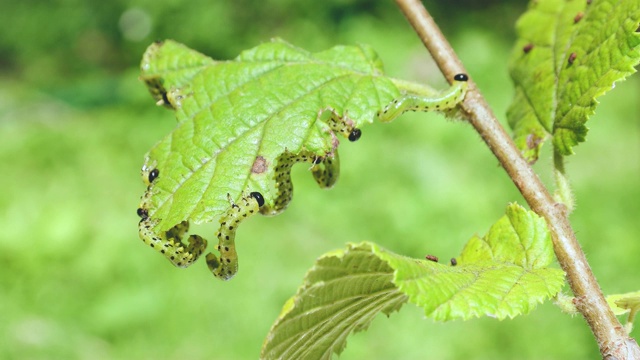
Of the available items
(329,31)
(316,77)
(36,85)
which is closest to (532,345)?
(316,77)

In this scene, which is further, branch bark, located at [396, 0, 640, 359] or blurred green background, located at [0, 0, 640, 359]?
blurred green background, located at [0, 0, 640, 359]

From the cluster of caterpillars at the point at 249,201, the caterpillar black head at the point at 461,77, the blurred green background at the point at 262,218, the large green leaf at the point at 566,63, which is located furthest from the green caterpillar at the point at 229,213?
the blurred green background at the point at 262,218

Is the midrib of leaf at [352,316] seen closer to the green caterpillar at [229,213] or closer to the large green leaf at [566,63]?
the green caterpillar at [229,213]

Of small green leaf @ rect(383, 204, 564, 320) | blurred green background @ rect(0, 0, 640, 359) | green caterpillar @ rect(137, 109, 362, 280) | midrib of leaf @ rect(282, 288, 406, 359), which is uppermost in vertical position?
blurred green background @ rect(0, 0, 640, 359)

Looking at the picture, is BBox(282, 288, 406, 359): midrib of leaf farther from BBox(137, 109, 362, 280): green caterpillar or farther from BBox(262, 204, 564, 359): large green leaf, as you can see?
BBox(137, 109, 362, 280): green caterpillar

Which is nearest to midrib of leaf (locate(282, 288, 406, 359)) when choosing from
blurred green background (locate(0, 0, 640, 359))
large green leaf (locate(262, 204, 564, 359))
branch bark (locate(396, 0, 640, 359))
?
large green leaf (locate(262, 204, 564, 359))

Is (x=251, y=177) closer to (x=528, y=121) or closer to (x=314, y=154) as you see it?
(x=314, y=154)
